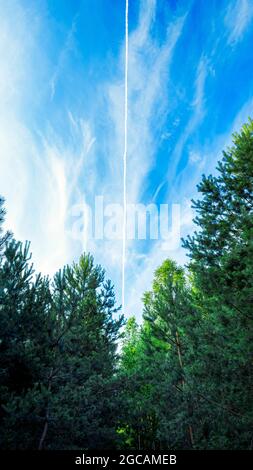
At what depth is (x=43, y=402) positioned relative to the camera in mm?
6129

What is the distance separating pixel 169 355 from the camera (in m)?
11.7

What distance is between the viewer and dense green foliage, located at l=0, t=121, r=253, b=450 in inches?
247

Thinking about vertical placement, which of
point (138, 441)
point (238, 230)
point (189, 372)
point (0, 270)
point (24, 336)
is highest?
point (238, 230)

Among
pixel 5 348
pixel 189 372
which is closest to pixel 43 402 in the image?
pixel 5 348

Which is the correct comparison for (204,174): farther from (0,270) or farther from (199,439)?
(199,439)

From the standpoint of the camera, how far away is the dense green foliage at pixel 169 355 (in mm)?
6281

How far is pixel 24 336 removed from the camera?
686cm

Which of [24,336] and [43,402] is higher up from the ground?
[24,336]

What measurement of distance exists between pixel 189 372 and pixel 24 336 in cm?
482

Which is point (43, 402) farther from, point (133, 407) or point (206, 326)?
point (133, 407)
